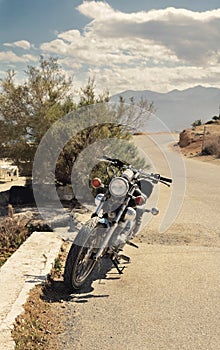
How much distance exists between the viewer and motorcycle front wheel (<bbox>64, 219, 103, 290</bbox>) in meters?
4.24

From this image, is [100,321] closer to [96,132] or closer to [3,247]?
[3,247]

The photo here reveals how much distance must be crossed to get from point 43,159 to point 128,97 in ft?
9.04

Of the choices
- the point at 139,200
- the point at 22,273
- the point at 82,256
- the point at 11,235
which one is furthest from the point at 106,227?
the point at 11,235

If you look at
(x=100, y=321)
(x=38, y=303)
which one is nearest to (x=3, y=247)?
(x=38, y=303)

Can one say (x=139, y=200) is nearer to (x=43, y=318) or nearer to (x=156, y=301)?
(x=156, y=301)

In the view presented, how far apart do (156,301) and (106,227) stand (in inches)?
40.1

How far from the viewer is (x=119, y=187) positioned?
4570mm

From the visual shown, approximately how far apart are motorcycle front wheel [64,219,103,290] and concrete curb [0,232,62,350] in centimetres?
42

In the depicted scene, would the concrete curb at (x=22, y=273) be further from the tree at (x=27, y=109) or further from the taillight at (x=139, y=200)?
the tree at (x=27, y=109)

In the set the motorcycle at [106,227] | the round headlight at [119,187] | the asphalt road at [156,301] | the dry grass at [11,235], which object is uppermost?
the round headlight at [119,187]

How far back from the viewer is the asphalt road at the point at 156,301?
11.8ft

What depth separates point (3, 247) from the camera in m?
6.24

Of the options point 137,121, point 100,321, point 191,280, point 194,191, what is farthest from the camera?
point 194,191

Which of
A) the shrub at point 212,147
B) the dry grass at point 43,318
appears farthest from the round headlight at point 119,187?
the shrub at point 212,147
